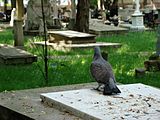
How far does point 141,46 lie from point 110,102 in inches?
434

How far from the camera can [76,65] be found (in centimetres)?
1134

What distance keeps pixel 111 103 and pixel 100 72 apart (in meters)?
0.44

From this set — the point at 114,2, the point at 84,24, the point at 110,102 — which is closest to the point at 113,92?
the point at 110,102

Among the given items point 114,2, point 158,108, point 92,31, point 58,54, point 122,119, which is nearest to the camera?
point 122,119

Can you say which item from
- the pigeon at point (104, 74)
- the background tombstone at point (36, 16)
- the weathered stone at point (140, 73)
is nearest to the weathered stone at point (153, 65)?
the weathered stone at point (140, 73)

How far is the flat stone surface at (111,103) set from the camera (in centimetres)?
475

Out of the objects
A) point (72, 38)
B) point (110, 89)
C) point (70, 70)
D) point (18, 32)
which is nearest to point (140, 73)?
point (70, 70)

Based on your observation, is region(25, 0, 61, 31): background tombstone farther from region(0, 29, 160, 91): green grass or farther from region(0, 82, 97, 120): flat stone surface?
region(0, 82, 97, 120): flat stone surface

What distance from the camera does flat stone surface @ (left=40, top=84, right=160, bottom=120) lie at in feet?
15.6

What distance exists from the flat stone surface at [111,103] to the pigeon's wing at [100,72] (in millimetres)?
208

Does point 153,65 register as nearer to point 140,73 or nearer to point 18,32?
point 140,73

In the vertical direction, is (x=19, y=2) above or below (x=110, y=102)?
above

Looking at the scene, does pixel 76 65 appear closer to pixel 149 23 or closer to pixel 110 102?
pixel 110 102

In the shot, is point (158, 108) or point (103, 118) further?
point (158, 108)
